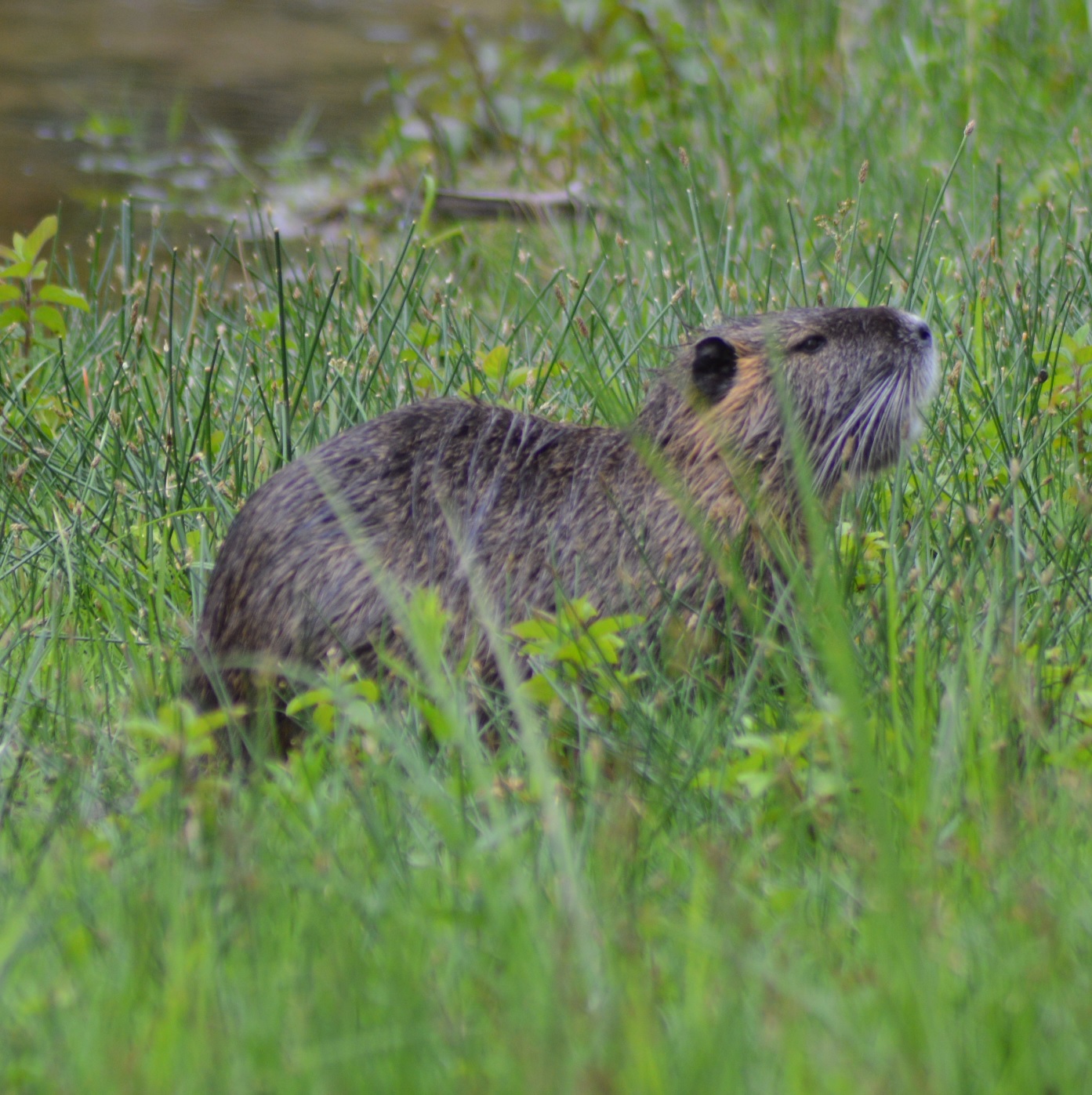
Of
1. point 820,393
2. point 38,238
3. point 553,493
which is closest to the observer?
point 553,493

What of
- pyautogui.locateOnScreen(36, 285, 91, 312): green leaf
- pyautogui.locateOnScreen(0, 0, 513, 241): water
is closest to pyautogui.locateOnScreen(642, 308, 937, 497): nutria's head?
pyautogui.locateOnScreen(36, 285, 91, 312): green leaf

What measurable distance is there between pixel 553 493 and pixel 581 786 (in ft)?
2.98

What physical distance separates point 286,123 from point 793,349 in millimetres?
6304

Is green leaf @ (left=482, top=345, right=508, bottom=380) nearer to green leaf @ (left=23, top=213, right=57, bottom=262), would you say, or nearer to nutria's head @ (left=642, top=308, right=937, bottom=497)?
nutria's head @ (left=642, top=308, right=937, bottom=497)

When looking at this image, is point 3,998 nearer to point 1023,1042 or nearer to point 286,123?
point 1023,1042

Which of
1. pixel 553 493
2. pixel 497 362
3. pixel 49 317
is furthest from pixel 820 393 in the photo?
pixel 49 317

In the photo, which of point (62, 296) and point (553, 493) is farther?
point (62, 296)

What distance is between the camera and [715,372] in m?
2.80

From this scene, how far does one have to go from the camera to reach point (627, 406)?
3217 mm

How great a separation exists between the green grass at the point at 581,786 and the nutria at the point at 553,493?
0.43 ft

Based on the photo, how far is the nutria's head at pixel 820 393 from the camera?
271 centimetres

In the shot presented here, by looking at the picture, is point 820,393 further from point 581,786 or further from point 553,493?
point 581,786

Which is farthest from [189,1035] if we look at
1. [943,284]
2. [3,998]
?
[943,284]

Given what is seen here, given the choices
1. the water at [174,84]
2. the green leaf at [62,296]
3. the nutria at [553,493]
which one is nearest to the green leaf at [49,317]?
the green leaf at [62,296]
